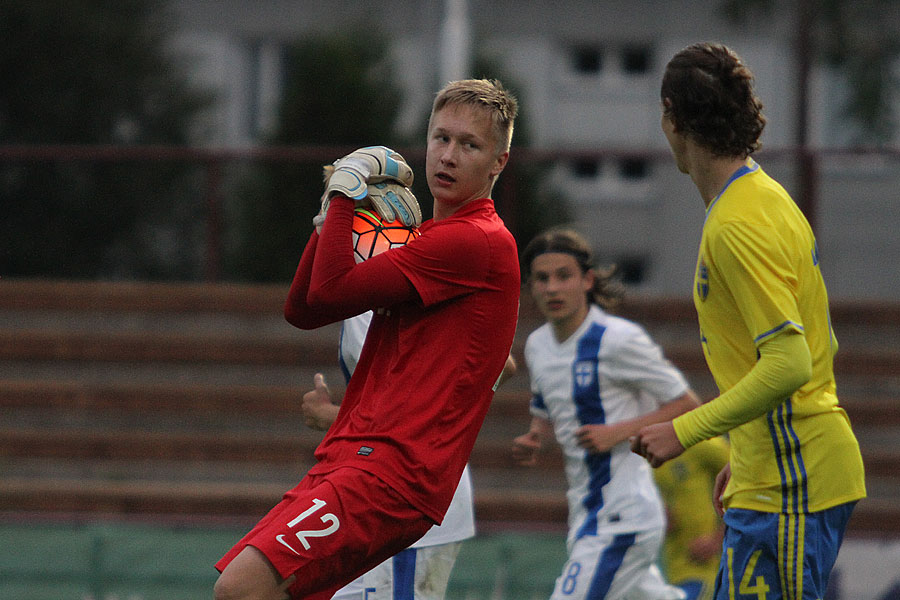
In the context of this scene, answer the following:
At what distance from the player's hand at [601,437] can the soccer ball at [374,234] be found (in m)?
1.70

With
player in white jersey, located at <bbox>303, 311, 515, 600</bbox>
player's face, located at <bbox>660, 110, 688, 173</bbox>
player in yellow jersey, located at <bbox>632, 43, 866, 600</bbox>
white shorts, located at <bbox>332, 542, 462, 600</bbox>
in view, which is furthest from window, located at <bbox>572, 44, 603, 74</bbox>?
player in yellow jersey, located at <bbox>632, 43, 866, 600</bbox>

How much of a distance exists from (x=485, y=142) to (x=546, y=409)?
7.37 ft

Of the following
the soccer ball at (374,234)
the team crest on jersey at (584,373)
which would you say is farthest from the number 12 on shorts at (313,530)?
the team crest on jersey at (584,373)

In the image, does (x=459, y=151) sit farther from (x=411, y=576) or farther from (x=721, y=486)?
(x=411, y=576)

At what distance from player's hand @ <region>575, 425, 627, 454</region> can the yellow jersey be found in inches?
62.3

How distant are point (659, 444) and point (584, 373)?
2.13m

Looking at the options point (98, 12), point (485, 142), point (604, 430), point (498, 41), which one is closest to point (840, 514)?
point (485, 142)

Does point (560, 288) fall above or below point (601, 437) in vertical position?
above

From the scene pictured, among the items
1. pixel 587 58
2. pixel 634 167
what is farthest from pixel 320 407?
pixel 587 58

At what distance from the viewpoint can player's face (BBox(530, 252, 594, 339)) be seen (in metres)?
5.05

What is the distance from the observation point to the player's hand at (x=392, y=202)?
317 cm

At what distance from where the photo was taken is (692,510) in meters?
6.12

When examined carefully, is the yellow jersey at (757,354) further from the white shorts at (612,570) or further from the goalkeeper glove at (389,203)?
the white shorts at (612,570)

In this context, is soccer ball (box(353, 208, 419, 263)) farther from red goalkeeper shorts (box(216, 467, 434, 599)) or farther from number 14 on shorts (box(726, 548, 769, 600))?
number 14 on shorts (box(726, 548, 769, 600))
